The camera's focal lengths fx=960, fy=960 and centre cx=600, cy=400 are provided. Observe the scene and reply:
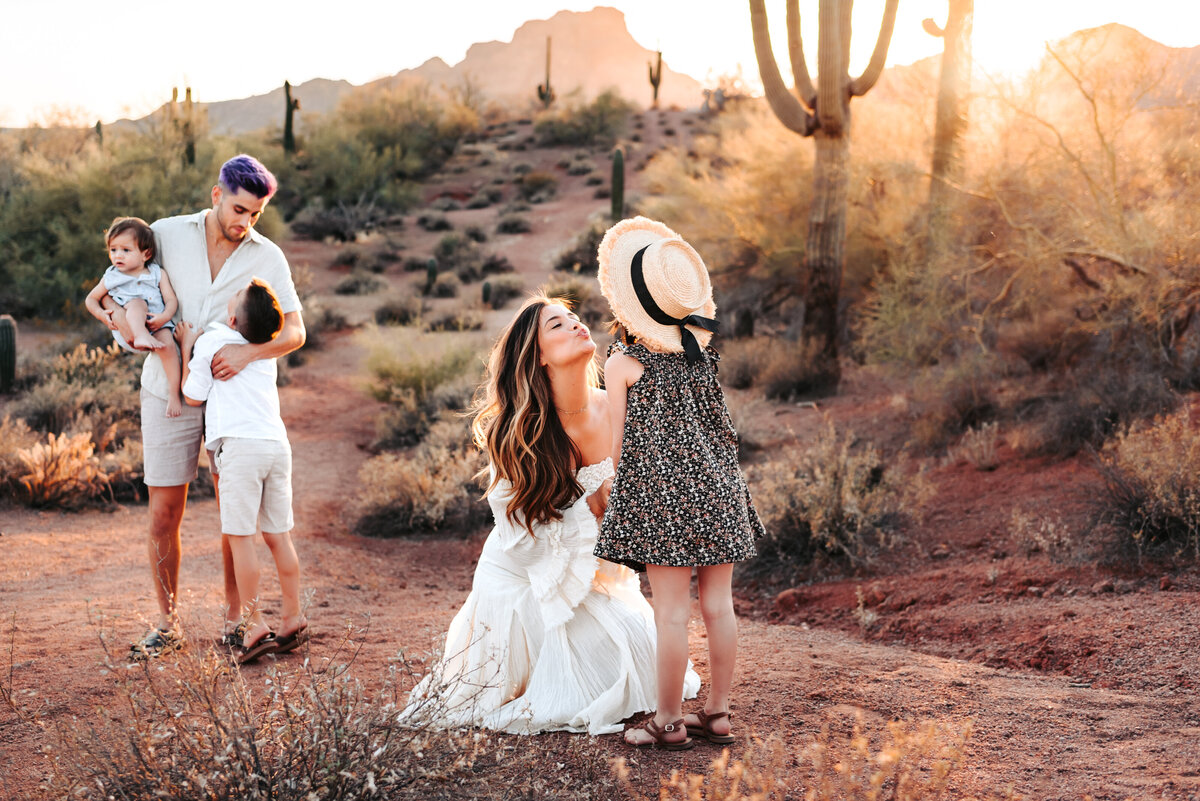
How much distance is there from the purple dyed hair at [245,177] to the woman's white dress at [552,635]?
5.59ft

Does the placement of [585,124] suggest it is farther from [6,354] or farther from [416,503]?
[416,503]

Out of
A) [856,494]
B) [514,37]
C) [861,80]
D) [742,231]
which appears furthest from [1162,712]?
[514,37]

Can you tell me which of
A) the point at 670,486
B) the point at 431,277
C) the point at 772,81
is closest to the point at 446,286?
the point at 431,277

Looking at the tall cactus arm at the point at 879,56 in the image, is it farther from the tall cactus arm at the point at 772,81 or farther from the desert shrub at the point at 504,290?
the desert shrub at the point at 504,290

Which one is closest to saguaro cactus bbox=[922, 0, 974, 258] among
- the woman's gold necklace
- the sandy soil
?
the sandy soil

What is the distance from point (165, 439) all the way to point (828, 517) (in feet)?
13.6

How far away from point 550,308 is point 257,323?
4.48ft

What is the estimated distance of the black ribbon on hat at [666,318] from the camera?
10.8 ft

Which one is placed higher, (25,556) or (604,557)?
(604,557)

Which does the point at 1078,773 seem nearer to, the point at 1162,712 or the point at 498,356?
the point at 1162,712

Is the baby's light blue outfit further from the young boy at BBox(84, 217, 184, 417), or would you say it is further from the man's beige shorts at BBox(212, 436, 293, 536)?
the man's beige shorts at BBox(212, 436, 293, 536)

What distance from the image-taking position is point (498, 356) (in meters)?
3.67

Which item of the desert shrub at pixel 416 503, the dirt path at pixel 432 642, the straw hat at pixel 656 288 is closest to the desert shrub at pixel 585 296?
the desert shrub at pixel 416 503

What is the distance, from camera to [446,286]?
21.7 m
